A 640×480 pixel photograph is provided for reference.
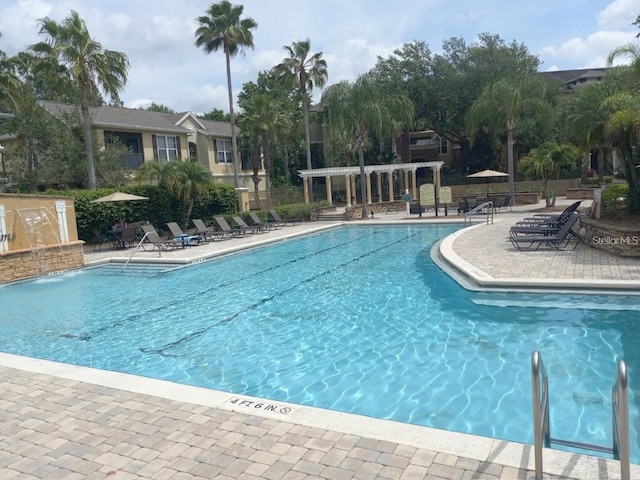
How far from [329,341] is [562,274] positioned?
17.3 ft

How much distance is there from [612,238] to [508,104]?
1798 cm

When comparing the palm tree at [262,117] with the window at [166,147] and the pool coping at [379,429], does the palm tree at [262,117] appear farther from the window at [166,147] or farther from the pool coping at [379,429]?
the pool coping at [379,429]

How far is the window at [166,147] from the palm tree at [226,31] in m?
5.88

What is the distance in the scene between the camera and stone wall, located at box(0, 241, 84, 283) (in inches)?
581

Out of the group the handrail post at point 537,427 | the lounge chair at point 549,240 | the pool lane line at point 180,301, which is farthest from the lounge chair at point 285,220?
the handrail post at point 537,427

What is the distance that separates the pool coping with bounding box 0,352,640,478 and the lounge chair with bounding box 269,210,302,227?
20670mm

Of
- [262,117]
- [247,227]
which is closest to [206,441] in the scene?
[247,227]

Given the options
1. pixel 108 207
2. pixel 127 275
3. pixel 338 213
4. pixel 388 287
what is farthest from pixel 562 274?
pixel 338 213

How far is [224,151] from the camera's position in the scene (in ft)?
132

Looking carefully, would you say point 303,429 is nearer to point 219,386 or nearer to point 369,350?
point 219,386

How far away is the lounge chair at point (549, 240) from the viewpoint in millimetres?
13229

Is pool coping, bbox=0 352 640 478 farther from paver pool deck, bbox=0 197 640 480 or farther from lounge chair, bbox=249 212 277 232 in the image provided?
lounge chair, bbox=249 212 277 232

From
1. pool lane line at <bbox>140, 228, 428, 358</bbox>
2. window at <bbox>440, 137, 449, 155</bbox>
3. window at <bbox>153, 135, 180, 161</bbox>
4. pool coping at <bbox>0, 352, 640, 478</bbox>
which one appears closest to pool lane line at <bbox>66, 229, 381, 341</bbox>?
pool lane line at <bbox>140, 228, 428, 358</bbox>

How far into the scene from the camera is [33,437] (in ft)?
15.1
